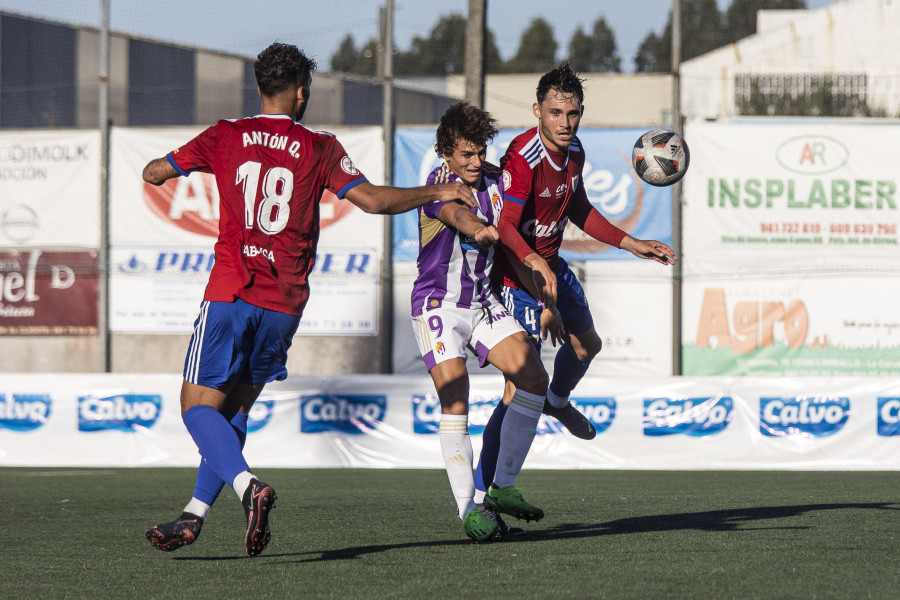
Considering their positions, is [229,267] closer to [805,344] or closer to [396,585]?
[396,585]

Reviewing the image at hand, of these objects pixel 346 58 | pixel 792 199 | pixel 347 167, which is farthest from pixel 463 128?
pixel 346 58

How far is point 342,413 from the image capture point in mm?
12070

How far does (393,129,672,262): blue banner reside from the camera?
14633 mm

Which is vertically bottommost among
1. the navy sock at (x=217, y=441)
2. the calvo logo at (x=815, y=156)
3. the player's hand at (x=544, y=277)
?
the navy sock at (x=217, y=441)

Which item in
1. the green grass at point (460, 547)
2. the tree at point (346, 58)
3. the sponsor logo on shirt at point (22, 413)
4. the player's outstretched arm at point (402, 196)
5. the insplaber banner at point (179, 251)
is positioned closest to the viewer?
the green grass at point (460, 547)

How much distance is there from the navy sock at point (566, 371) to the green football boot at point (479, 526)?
6.21 feet

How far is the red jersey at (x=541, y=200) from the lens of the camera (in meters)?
5.78

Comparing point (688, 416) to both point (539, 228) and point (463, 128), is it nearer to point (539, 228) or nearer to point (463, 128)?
point (539, 228)

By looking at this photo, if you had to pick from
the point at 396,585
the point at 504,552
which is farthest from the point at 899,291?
the point at 396,585

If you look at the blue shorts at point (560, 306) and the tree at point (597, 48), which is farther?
the tree at point (597, 48)

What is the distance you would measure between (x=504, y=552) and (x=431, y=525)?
128cm

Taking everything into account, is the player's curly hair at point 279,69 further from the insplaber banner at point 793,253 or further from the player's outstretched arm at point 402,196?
the insplaber banner at point 793,253

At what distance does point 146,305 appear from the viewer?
1541 cm

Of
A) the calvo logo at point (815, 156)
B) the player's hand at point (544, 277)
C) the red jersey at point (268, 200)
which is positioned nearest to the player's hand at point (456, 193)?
the red jersey at point (268, 200)
